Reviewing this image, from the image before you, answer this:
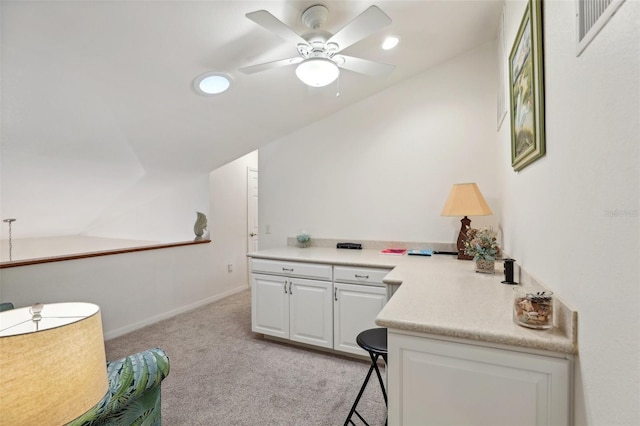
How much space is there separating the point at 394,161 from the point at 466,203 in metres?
0.93

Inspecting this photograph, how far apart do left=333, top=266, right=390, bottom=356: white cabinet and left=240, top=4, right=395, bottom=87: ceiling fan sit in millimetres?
1439

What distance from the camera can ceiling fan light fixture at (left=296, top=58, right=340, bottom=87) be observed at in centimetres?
179

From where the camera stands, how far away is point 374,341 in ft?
5.18

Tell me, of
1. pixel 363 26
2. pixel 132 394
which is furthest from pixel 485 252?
pixel 132 394

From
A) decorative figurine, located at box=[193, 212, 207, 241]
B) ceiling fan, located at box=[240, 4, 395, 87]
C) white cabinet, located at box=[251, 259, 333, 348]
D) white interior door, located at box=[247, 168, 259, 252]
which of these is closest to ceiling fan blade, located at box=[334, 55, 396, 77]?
ceiling fan, located at box=[240, 4, 395, 87]

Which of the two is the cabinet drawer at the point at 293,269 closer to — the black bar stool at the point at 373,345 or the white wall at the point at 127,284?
the black bar stool at the point at 373,345

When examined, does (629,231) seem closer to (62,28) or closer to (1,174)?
(62,28)

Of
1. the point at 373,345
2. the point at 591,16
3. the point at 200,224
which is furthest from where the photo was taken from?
the point at 200,224

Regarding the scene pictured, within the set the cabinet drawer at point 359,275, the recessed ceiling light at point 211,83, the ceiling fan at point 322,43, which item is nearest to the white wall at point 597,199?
the ceiling fan at point 322,43

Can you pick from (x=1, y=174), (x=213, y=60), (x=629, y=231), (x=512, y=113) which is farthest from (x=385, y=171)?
(x=1, y=174)

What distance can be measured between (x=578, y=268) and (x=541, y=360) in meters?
0.32

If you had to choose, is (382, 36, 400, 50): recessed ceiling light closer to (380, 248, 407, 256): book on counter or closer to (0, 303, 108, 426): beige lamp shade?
(380, 248, 407, 256): book on counter

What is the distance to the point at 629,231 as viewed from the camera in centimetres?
63

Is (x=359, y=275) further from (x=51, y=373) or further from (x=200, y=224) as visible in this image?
(x=200, y=224)
